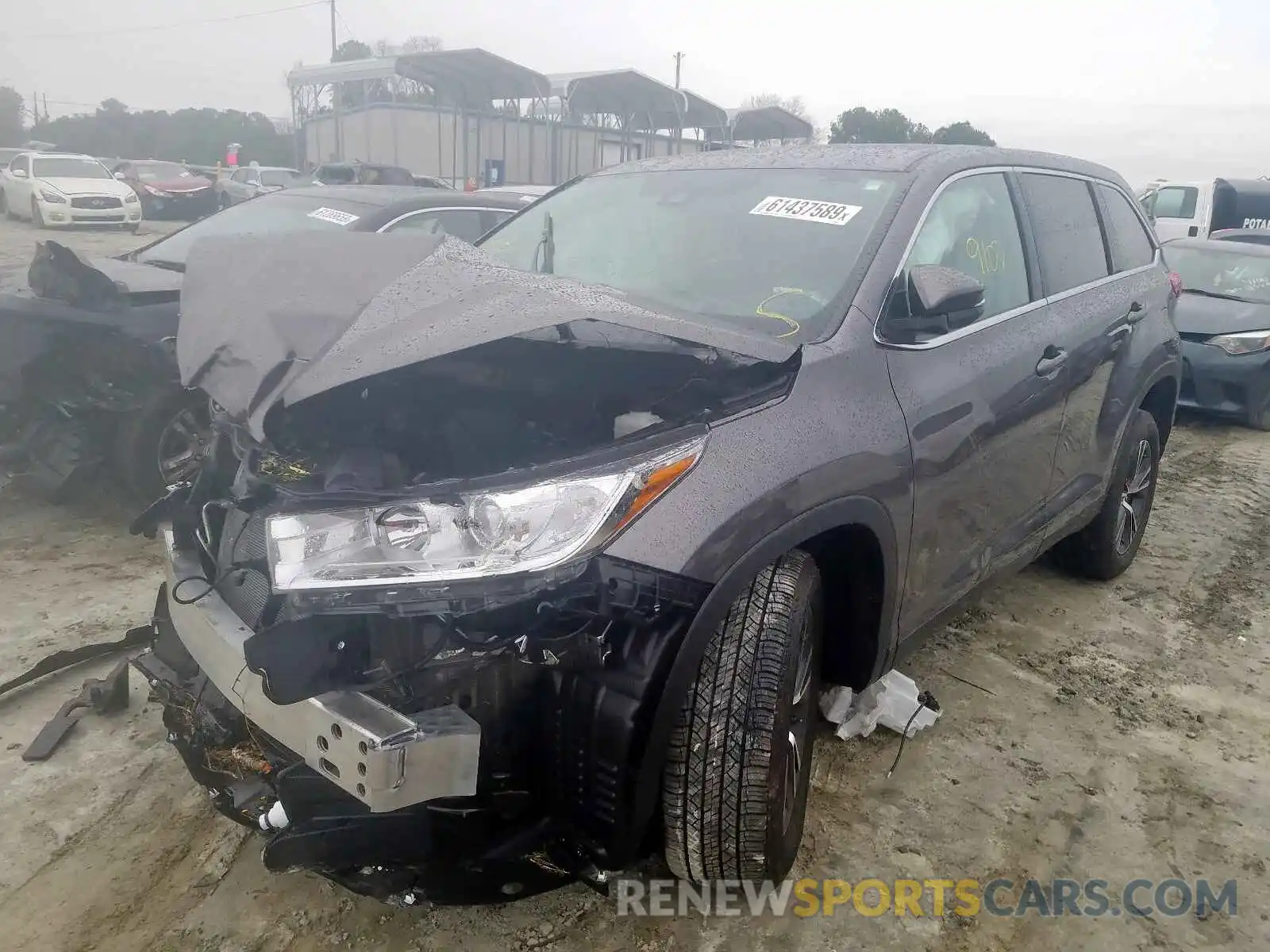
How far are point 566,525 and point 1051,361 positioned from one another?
2164 millimetres

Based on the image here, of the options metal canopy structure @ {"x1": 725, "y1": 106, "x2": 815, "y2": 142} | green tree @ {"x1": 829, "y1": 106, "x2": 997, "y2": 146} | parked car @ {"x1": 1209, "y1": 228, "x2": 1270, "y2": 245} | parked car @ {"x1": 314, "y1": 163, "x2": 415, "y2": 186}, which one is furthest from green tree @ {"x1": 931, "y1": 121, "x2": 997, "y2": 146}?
parked car @ {"x1": 314, "y1": 163, "x2": 415, "y2": 186}

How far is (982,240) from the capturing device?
3104mm

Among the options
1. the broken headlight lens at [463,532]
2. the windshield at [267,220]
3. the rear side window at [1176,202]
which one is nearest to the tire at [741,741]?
the broken headlight lens at [463,532]

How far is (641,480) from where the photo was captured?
1846mm

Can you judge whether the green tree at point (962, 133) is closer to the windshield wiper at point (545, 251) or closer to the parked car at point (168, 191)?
the parked car at point (168, 191)

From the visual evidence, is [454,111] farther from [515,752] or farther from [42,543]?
[515,752]

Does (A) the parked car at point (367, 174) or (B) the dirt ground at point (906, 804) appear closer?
Answer: (B) the dirt ground at point (906, 804)

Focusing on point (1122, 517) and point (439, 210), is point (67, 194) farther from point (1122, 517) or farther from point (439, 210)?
point (1122, 517)

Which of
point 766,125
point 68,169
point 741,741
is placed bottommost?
point 741,741

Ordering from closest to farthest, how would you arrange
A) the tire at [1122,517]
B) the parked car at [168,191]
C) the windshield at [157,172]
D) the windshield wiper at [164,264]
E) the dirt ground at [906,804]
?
the dirt ground at [906,804] < the tire at [1122,517] < the windshield wiper at [164,264] < the parked car at [168,191] < the windshield at [157,172]

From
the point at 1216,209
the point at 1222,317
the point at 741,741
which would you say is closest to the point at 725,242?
the point at 741,741

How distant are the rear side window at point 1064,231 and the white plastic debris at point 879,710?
1.50 meters

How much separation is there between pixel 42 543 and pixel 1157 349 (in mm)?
5058

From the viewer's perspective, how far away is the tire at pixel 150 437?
4289 mm
